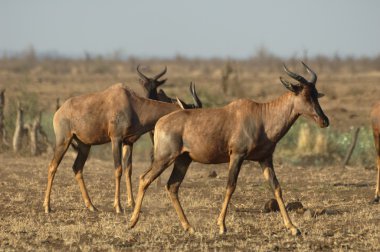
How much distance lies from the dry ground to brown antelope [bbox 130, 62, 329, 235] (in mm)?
481

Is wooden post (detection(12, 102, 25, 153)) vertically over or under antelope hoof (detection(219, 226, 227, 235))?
under

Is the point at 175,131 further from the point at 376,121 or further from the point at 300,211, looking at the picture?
the point at 376,121

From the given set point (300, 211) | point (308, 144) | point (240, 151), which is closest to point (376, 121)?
point (300, 211)

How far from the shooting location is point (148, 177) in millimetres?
12180

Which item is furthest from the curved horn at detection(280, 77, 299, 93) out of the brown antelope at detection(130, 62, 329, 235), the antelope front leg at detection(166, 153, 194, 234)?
the antelope front leg at detection(166, 153, 194, 234)

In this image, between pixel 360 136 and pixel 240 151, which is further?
pixel 360 136

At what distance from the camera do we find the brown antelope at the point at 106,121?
47.9 feet

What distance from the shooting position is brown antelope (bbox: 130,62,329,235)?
39.4 feet

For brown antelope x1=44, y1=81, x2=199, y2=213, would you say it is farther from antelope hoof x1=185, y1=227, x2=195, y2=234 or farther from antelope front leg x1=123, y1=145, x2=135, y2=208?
antelope hoof x1=185, y1=227, x2=195, y2=234

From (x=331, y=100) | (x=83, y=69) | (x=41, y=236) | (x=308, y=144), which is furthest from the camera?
(x=83, y=69)

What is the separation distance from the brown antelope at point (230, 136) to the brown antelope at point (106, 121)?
2348mm

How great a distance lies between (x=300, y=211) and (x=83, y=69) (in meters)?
62.6

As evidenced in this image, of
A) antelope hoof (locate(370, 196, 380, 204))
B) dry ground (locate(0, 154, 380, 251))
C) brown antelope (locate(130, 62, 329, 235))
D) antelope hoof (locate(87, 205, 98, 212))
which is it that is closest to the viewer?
dry ground (locate(0, 154, 380, 251))

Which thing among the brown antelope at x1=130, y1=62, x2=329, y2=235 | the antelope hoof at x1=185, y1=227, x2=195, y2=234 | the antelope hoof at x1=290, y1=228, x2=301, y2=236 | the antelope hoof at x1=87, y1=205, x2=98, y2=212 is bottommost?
the antelope hoof at x1=87, y1=205, x2=98, y2=212
